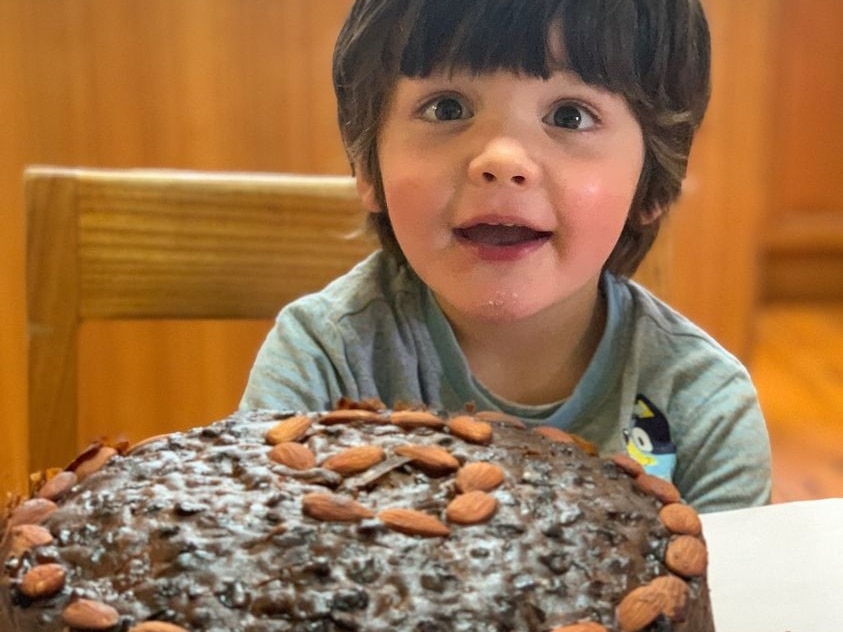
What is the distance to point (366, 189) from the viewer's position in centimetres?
74

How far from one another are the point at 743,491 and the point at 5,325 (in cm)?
121

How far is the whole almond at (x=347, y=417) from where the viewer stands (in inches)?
20.8

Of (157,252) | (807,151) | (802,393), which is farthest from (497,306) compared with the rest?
(807,151)

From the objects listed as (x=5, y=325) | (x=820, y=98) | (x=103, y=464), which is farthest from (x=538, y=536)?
(x=820, y=98)

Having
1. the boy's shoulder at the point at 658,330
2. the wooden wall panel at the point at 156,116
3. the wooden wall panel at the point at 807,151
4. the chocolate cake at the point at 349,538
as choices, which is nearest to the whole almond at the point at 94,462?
the chocolate cake at the point at 349,538

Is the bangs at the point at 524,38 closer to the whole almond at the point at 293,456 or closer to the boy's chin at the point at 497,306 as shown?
the boy's chin at the point at 497,306

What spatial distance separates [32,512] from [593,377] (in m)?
0.47

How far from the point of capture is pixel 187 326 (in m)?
1.60

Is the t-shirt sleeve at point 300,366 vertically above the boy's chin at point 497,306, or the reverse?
the boy's chin at point 497,306

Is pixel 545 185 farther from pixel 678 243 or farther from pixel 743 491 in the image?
pixel 678 243

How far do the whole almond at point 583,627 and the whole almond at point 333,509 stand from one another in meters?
0.09

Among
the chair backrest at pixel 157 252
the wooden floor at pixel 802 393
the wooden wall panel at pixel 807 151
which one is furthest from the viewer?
the wooden wall panel at pixel 807 151

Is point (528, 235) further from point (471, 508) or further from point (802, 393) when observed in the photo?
point (802, 393)

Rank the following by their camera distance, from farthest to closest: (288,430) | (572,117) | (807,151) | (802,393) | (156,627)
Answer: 1. (807,151)
2. (802,393)
3. (572,117)
4. (288,430)
5. (156,627)
